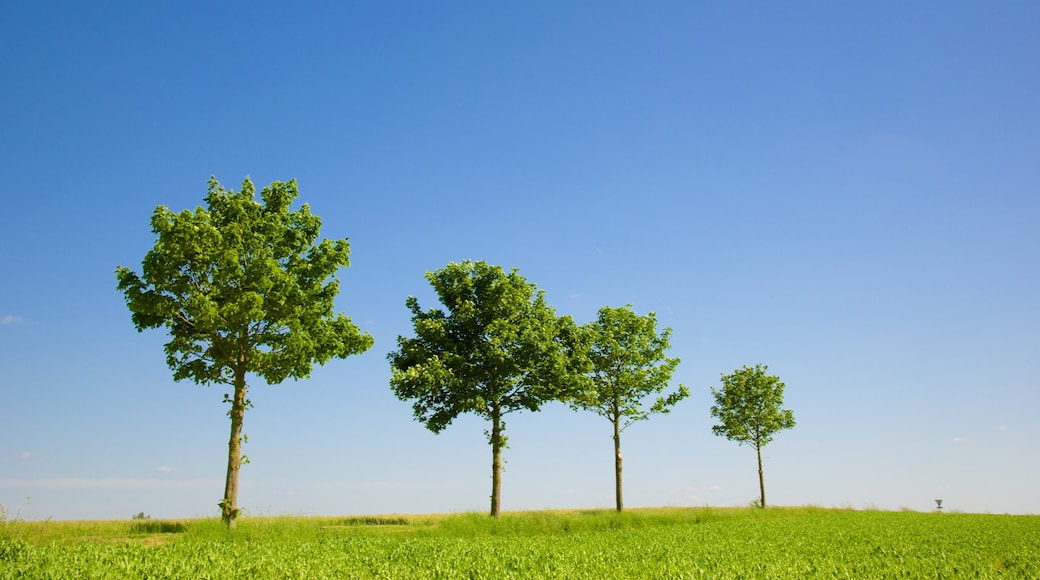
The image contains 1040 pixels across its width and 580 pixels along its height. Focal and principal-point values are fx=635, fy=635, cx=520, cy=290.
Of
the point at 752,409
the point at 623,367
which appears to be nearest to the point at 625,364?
the point at 623,367

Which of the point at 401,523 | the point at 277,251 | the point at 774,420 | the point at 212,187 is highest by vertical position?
the point at 212,187

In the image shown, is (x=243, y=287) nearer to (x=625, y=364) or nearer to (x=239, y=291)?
(x=239, y=291)

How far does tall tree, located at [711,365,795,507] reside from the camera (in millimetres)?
54312

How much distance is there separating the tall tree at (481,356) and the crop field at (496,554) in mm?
9462

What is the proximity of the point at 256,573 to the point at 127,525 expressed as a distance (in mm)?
18231

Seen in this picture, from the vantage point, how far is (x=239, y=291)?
1063 inches

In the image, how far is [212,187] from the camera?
28.8 meters

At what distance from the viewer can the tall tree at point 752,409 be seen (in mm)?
54312

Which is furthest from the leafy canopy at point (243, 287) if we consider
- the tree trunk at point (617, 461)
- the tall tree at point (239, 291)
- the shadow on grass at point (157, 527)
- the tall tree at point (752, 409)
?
the tall tree at point (752, 409)

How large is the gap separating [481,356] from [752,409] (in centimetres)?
2950

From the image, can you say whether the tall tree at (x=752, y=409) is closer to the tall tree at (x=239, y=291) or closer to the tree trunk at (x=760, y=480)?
the tree trunk at (x=760, y=480)

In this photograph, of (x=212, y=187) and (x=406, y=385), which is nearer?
(x=212, y=187)

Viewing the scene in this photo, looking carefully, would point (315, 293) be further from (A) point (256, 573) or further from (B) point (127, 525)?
(A) point (256, 573)

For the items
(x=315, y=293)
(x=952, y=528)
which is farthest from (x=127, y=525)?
(x=952, y=528)
